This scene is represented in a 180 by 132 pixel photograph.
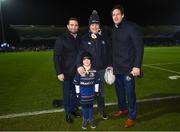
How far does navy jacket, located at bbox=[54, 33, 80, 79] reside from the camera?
5910 mm

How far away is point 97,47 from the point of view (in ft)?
19.6

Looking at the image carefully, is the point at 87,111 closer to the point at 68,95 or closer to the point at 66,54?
the point at 68,95

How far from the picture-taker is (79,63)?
5.81 metres

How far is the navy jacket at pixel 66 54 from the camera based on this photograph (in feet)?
19.4

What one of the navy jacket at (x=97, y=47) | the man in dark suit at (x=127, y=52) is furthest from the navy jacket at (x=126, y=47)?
the navy jacket at (x=97, y=47)

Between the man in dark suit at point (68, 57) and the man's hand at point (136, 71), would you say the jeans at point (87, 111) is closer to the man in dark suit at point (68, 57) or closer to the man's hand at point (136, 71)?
the man in dark suit at point (68, 57)

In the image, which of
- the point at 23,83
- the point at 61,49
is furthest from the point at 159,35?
the point at 61,49

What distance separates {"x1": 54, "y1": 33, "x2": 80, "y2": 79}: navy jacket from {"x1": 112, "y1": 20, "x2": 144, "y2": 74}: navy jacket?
2.53ft

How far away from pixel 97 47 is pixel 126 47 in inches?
22.5

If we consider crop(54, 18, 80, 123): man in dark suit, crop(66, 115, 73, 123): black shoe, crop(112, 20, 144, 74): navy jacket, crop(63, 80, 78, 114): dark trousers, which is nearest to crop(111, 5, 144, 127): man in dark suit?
crop(112, 20, 144, 74): navy jacket

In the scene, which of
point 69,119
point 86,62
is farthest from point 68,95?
point 86,62

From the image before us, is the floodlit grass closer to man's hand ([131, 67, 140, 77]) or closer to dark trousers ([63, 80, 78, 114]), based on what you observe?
dark trousers ([63, 80, 78, 114])

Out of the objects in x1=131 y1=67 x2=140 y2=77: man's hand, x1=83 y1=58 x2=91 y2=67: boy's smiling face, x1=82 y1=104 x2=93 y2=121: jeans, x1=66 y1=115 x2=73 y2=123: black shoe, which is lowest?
x1=66 y1=115 x2=73 y2=123: black shoe

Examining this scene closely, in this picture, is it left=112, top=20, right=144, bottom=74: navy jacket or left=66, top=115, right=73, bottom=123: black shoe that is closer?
left=112, top=20, right=144, bottom=74: navy jacket
